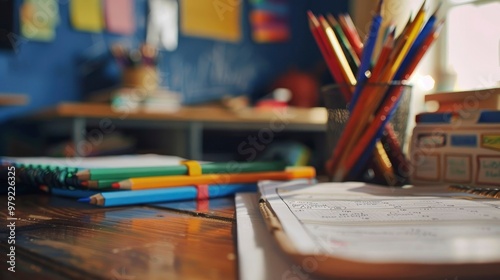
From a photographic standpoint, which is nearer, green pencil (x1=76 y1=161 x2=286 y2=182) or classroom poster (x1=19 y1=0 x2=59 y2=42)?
green pencil (x1=76 y1=161 x2=286 y2=182)

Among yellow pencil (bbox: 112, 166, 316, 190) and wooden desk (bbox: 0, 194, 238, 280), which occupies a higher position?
yellow pencil (bbox: 112, 166, 316, 190)

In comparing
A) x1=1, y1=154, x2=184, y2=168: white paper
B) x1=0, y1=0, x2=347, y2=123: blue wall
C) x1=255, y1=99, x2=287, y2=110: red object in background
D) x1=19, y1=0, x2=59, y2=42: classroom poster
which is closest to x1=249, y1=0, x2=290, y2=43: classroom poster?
x1=0, y1=0, x2=347, y2=123: blue wall

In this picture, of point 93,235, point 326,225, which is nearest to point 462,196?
point 326,225

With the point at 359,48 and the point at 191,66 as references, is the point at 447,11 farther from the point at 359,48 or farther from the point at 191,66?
the point at 359,48

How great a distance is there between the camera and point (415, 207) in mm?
401

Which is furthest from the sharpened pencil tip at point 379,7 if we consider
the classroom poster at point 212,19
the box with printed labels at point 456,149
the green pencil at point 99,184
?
the classroom poster at point 212,19

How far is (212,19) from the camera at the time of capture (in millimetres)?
2699

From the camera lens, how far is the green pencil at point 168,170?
0.53 metres

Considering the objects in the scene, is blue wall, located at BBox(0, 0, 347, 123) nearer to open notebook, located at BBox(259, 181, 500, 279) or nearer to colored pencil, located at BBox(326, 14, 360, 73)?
colored pencil, located at BBox(326, 14, 360, 73)

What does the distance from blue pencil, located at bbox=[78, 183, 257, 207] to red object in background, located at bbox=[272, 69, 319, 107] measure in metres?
2.11

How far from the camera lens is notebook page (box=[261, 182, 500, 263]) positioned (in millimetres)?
245

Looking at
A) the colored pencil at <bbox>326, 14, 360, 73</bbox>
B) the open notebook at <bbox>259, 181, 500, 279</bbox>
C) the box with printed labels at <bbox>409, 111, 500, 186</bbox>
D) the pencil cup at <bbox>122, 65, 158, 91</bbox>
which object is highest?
the pencil cup at <bbox>122, 65, 158, 91</bbox>

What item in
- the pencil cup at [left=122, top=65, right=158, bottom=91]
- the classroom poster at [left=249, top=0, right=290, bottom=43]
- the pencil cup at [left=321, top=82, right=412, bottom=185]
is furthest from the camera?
the classroom poster at [left=249, top=0, right=290, bottom=43]

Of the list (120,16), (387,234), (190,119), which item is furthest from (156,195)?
(120,16)
